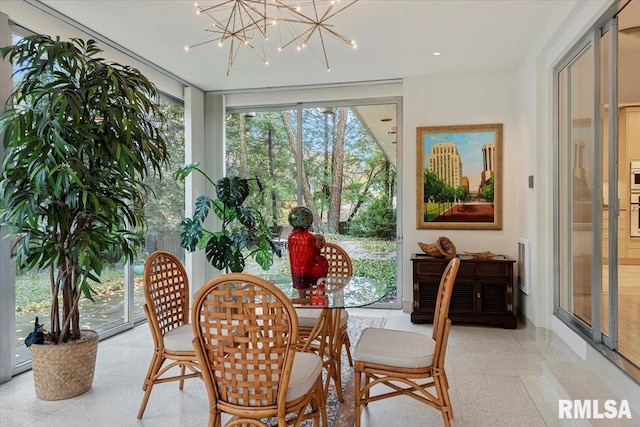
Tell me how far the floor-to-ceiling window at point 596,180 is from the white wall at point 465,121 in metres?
0.92

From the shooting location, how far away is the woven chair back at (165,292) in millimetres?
2342

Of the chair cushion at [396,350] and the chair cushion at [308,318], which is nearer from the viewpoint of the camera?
the chair cushion at [396,350]

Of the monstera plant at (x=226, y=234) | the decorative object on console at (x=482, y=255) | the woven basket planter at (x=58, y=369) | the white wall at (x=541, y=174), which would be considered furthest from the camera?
the monstera plant at (x=226, y=234)

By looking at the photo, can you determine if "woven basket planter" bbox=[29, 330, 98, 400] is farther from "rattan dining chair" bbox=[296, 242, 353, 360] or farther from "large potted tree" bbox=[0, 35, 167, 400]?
"rattan dining chair" bbox=[296, 242, 353, 360]

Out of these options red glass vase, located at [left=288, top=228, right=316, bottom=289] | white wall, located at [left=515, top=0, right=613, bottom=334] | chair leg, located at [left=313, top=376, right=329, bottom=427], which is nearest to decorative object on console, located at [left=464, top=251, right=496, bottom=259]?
white wall, located at [left=515, top=0, right=613, bottom=334]

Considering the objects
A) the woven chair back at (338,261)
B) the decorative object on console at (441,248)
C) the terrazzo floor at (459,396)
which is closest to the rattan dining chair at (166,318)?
the terrazzo floor at (459,396)

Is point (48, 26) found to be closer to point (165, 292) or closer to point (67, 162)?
point (67, 162)

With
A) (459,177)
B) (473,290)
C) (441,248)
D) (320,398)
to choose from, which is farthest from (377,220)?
(320,398)

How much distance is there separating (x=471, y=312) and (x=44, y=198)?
3.97 m

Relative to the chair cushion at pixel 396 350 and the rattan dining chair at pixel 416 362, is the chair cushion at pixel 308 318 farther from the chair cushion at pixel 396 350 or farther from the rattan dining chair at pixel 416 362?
the rattan dining chair at pixel 416 362

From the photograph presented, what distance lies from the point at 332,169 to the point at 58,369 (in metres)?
3.69

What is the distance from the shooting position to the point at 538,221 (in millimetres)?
3805

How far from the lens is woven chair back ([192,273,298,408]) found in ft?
5.26

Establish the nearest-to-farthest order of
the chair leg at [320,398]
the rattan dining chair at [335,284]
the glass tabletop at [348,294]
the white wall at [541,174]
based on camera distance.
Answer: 1. the chair leg at [320,398]
2. the glass tabletop at [348,294]
3. the rattan dining chair at [335,284]
4. the white wall at [541,174]
